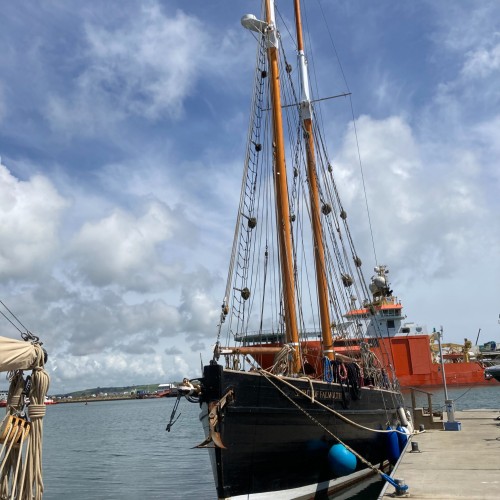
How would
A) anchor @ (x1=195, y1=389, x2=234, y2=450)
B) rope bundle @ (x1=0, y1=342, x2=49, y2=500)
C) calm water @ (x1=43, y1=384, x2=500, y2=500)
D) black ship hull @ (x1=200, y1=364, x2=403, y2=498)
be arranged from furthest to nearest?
1. calm water @ (x1=43, y1=384, x2=500, y2=500)
2. black ship hull @ (x1=200, y1=364, x2=403, y2=498)
3. anchor @ (x1=195, y1=389, x2=234, y2=450)
4. rope bundle @ (x1=0, y1=342, x2=49, y2=500)

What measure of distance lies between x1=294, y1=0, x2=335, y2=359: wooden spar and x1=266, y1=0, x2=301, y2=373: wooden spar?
3.06 m

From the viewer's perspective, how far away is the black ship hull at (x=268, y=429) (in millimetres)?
12133

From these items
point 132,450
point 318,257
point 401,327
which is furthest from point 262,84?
point 401,327

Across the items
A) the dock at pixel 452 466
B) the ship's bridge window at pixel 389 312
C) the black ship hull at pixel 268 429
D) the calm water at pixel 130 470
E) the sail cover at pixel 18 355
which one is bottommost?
the calm water at pixel 130 470

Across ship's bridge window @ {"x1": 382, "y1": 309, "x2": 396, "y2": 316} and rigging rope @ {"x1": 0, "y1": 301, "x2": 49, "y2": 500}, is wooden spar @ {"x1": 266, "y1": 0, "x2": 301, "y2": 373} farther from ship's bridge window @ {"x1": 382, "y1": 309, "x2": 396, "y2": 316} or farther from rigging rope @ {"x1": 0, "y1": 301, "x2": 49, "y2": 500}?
ship's bridge window @ {"x1": 382, "y1": 309, "x2": 396, "y2": 316}

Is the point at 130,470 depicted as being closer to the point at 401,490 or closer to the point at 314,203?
the point at 314,203

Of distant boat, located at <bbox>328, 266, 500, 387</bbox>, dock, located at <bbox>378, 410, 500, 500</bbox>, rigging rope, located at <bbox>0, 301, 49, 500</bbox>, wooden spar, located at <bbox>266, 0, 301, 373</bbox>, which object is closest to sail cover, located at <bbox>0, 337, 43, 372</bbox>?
rigging rope, located at <bbox>0, 301, 49, 500</bbox>

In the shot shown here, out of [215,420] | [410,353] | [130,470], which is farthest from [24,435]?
[410,353]

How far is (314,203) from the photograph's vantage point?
22.6 meters

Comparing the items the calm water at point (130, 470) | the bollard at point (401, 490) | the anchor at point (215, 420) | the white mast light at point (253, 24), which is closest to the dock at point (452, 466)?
the bollard at point (401, 490)

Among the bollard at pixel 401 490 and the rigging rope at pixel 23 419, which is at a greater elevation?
the rigging rope at pixel 23 419

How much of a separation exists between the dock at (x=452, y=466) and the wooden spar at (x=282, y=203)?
13.3 feet

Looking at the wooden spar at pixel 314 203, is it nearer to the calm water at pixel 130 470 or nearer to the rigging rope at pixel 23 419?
the calm water at pixel 130 470

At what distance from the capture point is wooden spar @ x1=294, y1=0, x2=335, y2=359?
19719 mm
